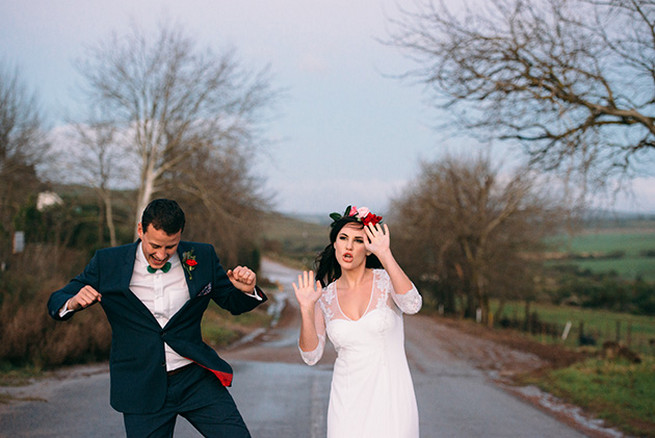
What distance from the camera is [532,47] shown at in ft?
33.7

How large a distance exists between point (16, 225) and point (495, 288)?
2675 centimetres

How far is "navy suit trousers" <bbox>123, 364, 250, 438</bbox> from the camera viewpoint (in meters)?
4.21

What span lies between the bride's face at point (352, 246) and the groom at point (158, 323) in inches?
30.5

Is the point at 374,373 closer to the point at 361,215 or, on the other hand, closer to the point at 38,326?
the point at 361,215

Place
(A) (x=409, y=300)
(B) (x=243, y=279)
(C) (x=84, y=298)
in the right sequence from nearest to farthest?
(C) (x=84, y=298), (B) (x=243, y=279), (A) (x=409, y=300)

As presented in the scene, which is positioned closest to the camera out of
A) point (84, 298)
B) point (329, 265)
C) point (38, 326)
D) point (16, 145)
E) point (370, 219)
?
point (84, 298)

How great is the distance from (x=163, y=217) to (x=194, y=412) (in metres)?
1.29

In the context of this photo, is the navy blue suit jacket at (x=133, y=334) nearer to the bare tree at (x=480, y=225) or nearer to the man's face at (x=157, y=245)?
the man's face at (x=157, y=245)

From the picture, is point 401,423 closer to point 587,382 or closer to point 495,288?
point 587,382

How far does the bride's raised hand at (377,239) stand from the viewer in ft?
15.0

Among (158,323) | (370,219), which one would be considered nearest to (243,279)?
(158,323)

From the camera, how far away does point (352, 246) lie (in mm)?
4938

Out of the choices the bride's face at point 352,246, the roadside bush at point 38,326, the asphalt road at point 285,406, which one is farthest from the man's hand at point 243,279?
the roadside bush at point 38,326

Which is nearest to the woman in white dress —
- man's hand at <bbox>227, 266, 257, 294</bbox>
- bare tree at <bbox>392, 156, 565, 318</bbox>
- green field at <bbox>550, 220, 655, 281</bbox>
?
man's hand at <bbox>227, 266, 257, 294</bbox>
